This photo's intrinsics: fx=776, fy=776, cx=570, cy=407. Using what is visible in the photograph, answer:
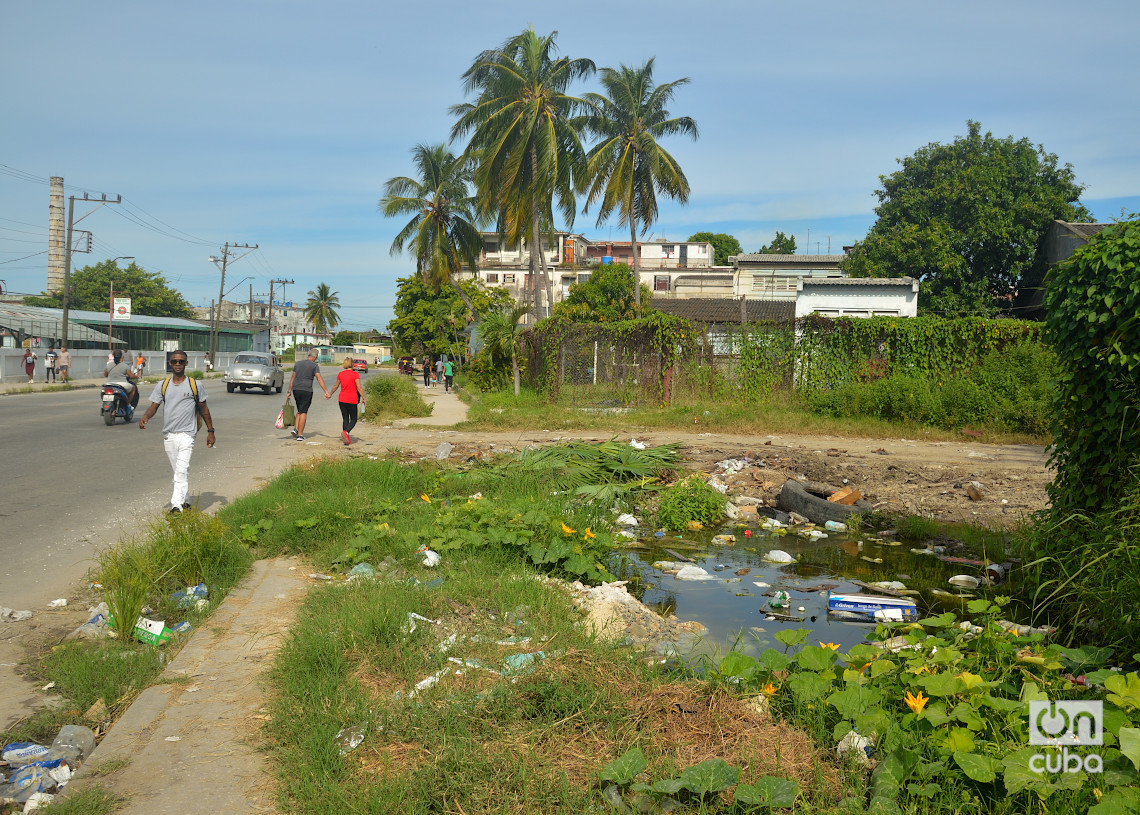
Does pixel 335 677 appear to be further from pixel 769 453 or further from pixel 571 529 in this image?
pixel 769 453

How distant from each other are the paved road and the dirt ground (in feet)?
8.96

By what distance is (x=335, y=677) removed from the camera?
3879 mm

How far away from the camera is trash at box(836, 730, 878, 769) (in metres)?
3.12

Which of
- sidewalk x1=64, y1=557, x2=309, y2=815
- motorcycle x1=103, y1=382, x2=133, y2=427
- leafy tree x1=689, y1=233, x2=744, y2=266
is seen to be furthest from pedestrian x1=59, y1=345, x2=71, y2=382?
leafy tree x1=689, y1=233, x2=744, y2=266

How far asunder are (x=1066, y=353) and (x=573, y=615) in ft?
13.3

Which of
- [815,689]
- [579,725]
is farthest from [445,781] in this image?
[815,689]

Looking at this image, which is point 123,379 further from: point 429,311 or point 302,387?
point 429,311

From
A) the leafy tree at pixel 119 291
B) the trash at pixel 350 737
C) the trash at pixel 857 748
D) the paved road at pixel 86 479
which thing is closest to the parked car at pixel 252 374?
the paved road at pixel 86 479

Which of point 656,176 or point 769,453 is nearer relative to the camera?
point 769,453

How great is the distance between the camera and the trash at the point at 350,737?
3.35 meters

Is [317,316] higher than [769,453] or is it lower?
higher

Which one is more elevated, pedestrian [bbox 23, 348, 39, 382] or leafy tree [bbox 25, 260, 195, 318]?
leafy tree [bbox 25, 260, 195, 318]

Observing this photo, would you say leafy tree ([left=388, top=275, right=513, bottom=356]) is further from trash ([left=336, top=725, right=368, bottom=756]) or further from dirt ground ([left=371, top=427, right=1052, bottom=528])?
trash ([left=336, top=725, right=368, bottom=756])

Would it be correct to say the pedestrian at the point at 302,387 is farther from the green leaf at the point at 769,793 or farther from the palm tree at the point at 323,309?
the palm tree at the point at 323,309
